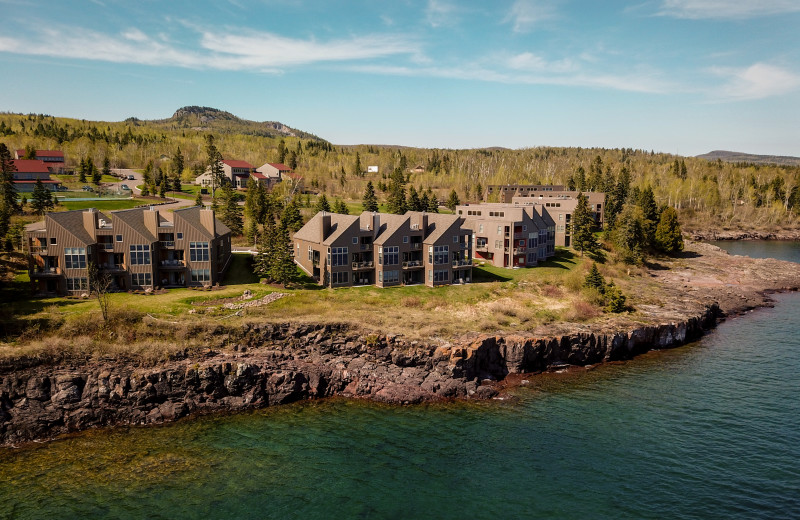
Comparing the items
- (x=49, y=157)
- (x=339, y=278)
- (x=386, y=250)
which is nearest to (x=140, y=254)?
(x=339, y=278)

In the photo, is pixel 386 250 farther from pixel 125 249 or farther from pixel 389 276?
pixel 125 249

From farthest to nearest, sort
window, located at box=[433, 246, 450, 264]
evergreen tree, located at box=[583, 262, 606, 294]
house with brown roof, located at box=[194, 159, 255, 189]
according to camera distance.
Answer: house with brown roof, located at box=[194, 159, 255, 189] < window, located at box=[433, 246, 450, 264] < evergreen tree, located at box=[583, 262, 606, 294]

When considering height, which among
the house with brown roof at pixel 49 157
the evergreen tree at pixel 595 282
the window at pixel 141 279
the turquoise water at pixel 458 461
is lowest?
the turquoise water at pixel 458 461

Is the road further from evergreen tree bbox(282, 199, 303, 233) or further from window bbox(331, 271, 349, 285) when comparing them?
window bbox(331, 271, 349, 285)

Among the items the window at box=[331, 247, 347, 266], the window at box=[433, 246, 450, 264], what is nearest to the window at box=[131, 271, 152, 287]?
the window at box=[331, 247, 347, 266]

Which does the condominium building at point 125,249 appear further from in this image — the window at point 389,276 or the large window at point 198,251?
the window at point 389,276

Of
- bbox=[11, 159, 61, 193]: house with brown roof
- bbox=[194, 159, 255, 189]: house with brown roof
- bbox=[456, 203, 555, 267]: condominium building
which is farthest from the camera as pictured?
bbox=[194, 159, 255, 189]: house with brown roof

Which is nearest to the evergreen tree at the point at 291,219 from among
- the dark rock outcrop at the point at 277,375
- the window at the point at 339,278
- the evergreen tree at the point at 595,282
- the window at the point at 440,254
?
the window at the point at 339,278
